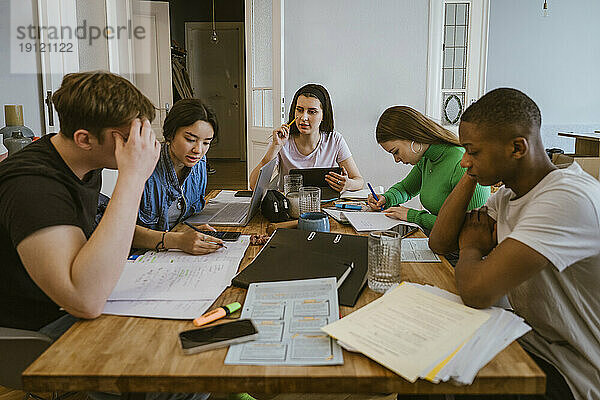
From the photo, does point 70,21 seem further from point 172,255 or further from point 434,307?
point 434,307

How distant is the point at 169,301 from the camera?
3.87ft

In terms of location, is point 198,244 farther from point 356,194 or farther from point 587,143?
point 587,143

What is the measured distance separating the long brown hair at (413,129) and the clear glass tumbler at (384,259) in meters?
1.03

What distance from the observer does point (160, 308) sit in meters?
1.14

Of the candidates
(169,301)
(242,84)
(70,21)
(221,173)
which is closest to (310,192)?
(169,301)

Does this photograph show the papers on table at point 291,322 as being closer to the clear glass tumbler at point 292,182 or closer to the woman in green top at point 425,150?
the woman in green top at point 425,150

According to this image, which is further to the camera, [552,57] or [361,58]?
[552,57]

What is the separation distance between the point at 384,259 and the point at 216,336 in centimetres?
48

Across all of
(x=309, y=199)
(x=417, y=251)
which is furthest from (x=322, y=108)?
(x=417, y=251)

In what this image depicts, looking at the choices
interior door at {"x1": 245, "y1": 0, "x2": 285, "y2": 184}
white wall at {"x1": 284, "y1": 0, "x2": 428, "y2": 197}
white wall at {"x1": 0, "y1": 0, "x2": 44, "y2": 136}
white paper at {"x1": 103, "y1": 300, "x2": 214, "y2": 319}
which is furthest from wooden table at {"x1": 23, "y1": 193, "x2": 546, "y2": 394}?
white wall at {"x1": 284, "y1": 0, "x2": 428, "y2": 197}

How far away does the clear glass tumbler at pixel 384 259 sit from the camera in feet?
4.16

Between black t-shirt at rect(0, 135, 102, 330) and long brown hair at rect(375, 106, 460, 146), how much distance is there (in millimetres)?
1281

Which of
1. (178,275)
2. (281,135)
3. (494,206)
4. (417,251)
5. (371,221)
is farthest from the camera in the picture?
(281,135)

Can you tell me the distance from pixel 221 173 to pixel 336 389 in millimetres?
6993
